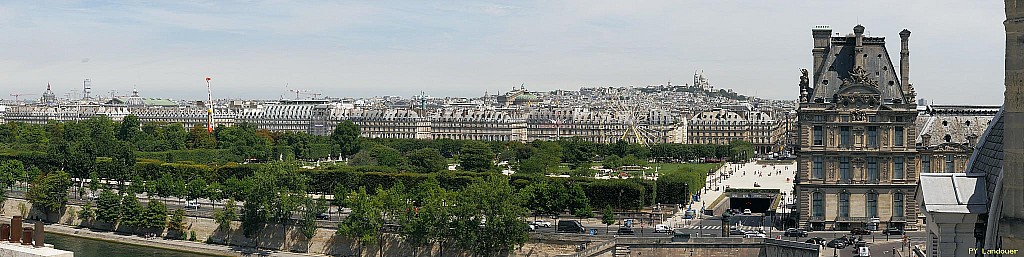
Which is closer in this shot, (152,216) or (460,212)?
(460,212)

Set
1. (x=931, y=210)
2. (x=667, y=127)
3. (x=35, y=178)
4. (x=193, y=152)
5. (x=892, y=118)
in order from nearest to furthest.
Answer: (x=931, y=210), (x=892, y=118), (x=35, y=178), (x=193, y=152), (x=667, y=127)

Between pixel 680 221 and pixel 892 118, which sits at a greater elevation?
pixel 892 118

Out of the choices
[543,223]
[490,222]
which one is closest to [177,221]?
[543,223]

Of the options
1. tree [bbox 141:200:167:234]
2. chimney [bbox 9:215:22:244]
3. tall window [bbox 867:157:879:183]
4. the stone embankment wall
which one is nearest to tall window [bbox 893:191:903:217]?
tall window [bbox 867:157:879:183]

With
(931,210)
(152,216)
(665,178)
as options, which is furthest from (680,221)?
(931,210)

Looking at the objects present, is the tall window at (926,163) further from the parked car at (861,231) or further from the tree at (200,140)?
the tree at (200,140)

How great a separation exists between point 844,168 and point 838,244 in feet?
14.8

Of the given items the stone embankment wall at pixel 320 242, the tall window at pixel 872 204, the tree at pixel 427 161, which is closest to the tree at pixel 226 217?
the stone embankment wall at pixel 320 242

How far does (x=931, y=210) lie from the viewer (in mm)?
15141

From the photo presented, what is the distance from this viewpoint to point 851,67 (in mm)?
48125

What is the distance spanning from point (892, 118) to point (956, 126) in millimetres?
3906

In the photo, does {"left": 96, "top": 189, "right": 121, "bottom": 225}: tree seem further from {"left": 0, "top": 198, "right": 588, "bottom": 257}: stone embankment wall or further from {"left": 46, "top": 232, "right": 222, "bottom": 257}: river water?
{"left": 46, "top": 232, "right": 222, "bottom": 257}: river water

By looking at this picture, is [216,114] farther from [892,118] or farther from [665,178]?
[892,118]

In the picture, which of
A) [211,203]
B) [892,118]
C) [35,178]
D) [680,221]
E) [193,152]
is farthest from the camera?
[193,152]
